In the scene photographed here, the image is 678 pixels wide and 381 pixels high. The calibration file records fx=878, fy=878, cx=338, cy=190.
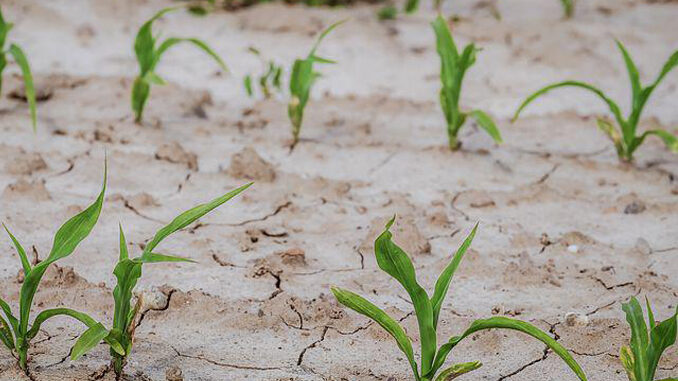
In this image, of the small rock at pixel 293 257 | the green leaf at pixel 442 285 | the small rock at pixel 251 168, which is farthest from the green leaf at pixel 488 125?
the green leaf at pixel 442 285

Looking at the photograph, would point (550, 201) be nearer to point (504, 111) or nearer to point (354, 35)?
point (504, 111)

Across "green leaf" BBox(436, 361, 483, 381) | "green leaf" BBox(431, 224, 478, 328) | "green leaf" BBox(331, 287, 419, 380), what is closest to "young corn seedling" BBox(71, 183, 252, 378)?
"green leaf" BBox(331, 287, 419, 380)

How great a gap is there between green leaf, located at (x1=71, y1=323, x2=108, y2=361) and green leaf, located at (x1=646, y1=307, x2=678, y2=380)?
1124mm

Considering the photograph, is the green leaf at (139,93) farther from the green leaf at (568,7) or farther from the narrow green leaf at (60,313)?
the green leaf at (568,7)

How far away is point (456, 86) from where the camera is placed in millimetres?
3209

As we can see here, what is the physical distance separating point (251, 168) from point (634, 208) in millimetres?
1305

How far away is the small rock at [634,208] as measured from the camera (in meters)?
2.91

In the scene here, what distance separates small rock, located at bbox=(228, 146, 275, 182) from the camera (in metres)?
3.08

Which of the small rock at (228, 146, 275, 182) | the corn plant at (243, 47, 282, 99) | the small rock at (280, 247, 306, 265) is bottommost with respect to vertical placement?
the small rock at (280, 247, 306, 265)

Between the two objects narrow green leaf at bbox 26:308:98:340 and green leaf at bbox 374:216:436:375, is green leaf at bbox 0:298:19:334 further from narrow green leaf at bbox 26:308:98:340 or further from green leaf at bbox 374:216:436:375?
green leaf at bbox 374:216:436:375

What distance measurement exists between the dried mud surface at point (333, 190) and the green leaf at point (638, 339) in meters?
0.20

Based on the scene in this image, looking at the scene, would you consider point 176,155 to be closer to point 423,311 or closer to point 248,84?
point 248,84

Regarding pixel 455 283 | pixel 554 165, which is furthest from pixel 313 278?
pixel 554 165

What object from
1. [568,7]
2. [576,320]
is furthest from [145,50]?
[568,7]
